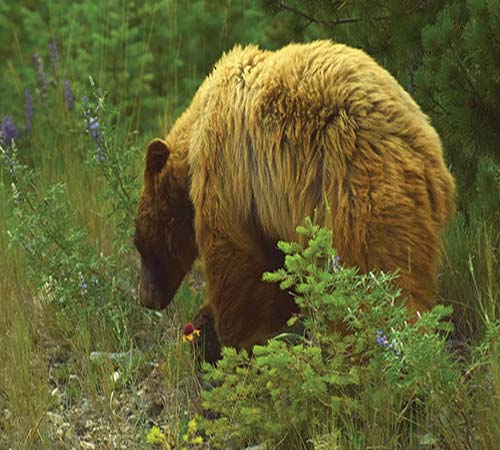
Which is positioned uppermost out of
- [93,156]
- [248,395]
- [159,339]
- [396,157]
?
[396,157]

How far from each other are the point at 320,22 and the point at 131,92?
2.90 meters

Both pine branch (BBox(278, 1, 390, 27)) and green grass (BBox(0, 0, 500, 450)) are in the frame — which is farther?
pine branch (BBox(278, 1, 390, 27))

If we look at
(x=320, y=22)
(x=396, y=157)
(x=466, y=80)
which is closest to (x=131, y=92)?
(x=320, y=22)

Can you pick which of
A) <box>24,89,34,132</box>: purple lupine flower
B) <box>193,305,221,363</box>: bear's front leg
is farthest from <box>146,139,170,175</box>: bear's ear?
<box>24,89,34,132</box>: purple lupine flower

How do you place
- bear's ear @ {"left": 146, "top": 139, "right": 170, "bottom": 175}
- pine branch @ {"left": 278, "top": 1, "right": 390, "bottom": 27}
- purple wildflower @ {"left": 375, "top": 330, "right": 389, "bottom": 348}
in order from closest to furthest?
1. purple wildflower @ {"left": 375, "top": 330, "right": 389, "bottom": 348}
2. bear's ear @ {"left": 146, "top": 139, "right": 170, "bottom": 175}
3. pine branch @ {"left": 278, "top": 1, "right": 390, "bottom": 27}

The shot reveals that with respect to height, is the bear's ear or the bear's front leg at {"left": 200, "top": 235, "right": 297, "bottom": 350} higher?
the bear's ear

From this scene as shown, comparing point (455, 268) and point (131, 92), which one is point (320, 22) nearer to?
point (455, 268)

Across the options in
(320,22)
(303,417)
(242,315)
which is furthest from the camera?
(320,22)

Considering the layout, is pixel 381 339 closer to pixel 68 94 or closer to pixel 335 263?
pixel 335 263

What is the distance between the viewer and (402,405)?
4.13m

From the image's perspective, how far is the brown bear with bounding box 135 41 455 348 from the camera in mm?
4156

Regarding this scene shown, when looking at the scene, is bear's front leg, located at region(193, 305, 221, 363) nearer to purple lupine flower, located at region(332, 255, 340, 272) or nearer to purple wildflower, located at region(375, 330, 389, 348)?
purple lupine flower, located at region(332, 255, 340, 272)

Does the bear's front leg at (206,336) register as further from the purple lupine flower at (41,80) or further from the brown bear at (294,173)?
the purple lupine flower at (41,80)

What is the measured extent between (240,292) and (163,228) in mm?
710
